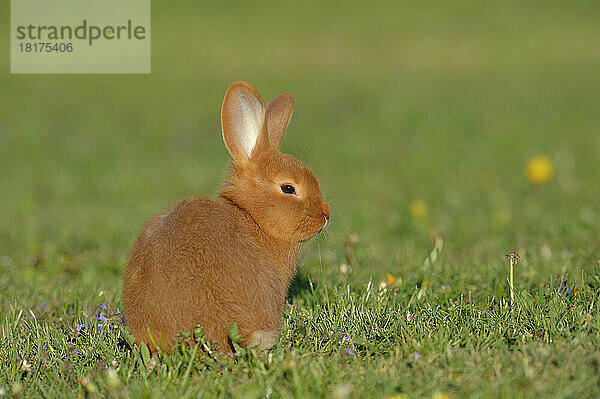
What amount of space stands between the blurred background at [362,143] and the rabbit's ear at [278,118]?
0.90ft

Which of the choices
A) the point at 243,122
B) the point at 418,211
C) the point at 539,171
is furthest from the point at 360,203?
the point at 243,122

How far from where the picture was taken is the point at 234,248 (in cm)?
338

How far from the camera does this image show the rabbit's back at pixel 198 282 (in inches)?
128

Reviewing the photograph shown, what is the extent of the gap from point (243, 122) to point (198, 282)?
3.41ft

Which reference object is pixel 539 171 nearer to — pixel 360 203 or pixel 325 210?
pixel 360 203

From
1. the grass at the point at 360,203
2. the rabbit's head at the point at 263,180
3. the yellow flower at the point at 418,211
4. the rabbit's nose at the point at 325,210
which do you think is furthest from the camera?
the yellow flower at the point at 418,211

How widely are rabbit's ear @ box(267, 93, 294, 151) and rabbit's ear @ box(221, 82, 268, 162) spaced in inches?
10.5

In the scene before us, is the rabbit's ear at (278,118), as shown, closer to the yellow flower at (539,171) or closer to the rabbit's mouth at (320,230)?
the rabbit's mouth at (320,230)

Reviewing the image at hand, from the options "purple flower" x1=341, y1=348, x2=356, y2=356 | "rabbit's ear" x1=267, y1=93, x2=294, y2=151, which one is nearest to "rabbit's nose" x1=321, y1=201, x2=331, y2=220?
"rabbit's ear" x1=267, y1=93, x2=294, y2=151

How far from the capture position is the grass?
3.14 metres

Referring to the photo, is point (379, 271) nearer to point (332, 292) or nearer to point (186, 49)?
point (332, 292)

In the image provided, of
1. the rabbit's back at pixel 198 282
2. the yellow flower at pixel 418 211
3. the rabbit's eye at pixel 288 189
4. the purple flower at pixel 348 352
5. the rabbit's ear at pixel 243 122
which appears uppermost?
the rabbit's ear at pixel 243 122

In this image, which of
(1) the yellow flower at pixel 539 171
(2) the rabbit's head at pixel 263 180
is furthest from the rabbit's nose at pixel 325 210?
(1) the yellow flower at pixel 539 171

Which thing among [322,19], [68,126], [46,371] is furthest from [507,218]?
[322,19]
